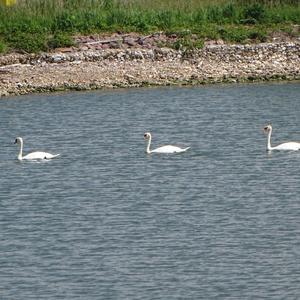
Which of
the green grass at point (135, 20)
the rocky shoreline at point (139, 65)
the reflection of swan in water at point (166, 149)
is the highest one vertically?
the reflection of swan in water at point (166, 149)

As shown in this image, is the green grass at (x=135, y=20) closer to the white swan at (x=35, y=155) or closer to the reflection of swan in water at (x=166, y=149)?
the white swan at (x=35, y=155)

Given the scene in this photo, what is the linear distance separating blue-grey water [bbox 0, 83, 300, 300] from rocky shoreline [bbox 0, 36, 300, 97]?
1100 mm

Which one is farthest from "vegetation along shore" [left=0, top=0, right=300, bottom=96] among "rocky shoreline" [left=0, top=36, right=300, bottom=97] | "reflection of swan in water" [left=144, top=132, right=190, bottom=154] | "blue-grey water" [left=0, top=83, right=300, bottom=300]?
"reflection of swan in water" [left=144, top=132, right=190, bottom=154]

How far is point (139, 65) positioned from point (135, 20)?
2.30 metres

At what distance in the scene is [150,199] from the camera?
27.4 metres

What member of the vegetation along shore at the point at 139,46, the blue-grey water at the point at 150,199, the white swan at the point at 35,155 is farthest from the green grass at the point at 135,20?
the white swan at the point at 35,155

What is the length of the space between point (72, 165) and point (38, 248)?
8.02 metres

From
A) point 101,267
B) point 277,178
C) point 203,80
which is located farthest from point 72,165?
point 203,80

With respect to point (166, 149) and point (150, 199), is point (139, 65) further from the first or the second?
point (150, 199)

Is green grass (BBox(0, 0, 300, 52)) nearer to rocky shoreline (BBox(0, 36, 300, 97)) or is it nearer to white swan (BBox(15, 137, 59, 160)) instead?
rocky shoreline (BBox(0, 36, 300, 97))

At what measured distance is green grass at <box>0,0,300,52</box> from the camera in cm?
4456

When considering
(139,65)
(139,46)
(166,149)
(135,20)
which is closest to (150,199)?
(166,149)

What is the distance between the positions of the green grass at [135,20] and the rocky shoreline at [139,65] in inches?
19.5

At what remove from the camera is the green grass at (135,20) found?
44.6 meters
